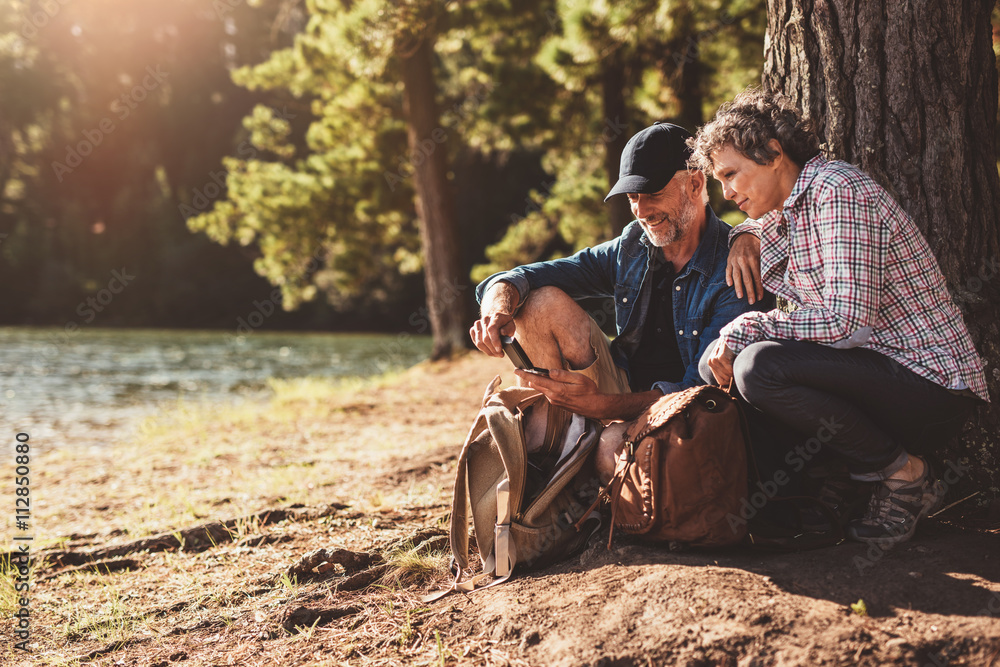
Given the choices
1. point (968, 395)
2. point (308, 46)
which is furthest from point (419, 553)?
point (308, 46)

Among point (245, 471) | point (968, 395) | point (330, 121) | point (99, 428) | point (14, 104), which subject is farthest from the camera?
point (14, 104)

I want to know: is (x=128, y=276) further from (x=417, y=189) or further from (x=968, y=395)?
(x=968, y=395)

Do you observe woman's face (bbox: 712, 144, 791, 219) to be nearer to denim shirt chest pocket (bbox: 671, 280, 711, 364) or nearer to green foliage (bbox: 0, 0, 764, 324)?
denim shirt chest pocket (bbox: 671, 280, 711, 364)

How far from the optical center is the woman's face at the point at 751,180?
7.39 ft

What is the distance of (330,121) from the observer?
11336 millimetres

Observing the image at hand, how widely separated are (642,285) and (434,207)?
333 inches

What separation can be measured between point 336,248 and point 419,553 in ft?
34.3

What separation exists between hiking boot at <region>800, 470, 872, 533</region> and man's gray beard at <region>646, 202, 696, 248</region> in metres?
1.02

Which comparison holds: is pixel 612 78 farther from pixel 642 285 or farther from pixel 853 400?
pixel 853 400

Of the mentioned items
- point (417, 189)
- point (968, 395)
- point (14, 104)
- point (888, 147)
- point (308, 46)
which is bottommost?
point (968, 395)

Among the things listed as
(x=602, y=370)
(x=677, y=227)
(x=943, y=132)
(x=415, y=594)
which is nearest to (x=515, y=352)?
(x=602, y=370)

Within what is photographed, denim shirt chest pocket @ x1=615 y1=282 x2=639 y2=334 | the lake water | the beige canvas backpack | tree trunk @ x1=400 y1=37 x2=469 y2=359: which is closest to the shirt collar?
denim shirt chest pocket @ x1=615 y1=282 x2=639 y2=334

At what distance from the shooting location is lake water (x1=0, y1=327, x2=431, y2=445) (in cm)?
872

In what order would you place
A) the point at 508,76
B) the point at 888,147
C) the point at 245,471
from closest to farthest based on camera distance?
the point at 888,147 < the point at 245,471 < the point at 508,76
